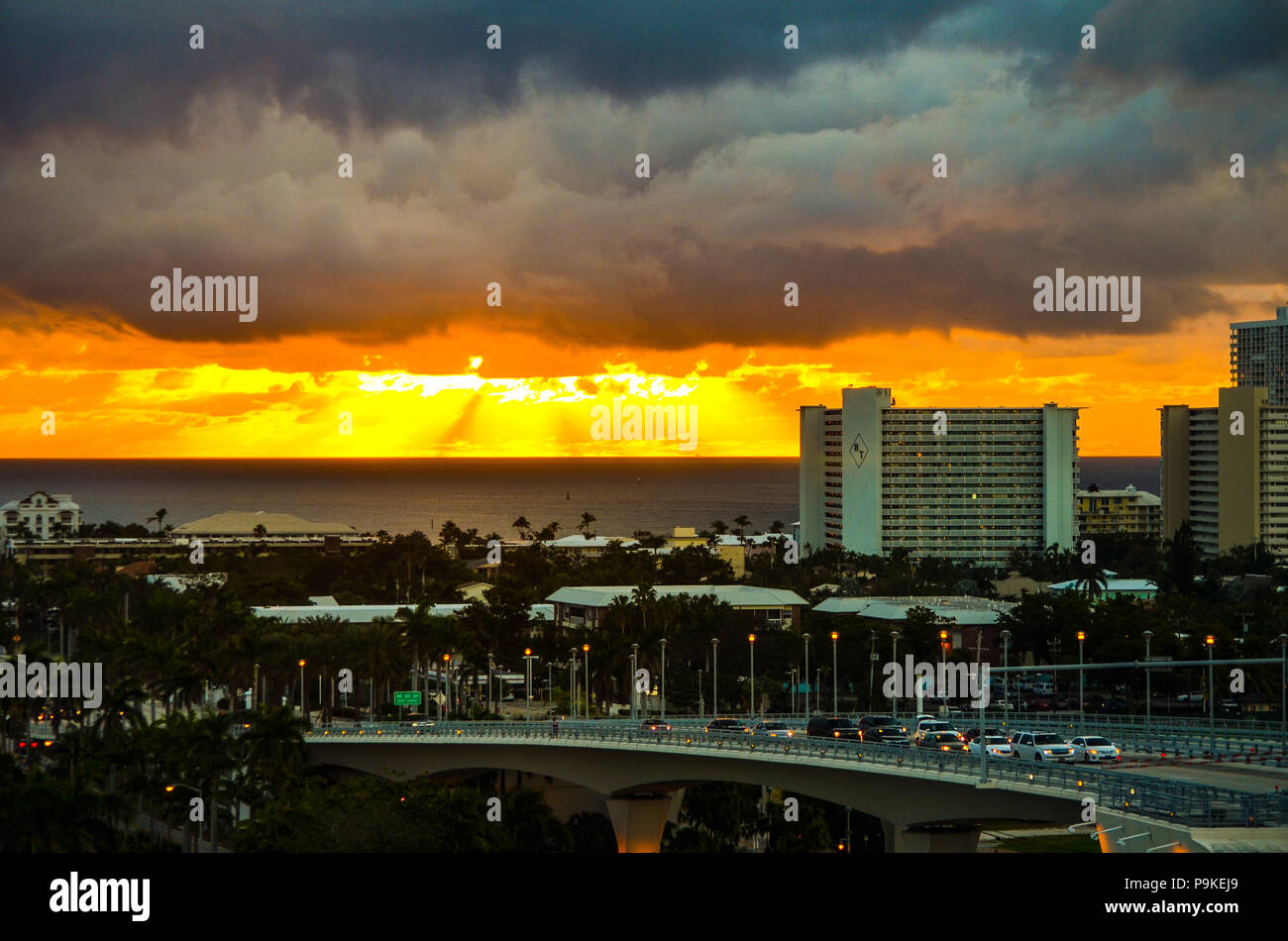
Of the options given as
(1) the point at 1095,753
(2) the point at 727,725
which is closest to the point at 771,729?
(2) the point at 727,725

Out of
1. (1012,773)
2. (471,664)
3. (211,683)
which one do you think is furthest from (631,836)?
(471,664)

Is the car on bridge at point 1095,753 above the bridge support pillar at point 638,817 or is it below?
above

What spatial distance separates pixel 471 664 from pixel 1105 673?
40489 millimetres

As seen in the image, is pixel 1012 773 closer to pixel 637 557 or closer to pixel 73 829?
pixel 73 829

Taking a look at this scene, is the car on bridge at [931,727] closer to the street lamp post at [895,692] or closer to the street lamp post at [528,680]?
the street lamp post at [895,692]

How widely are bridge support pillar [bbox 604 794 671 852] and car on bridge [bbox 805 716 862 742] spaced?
23.9 ft

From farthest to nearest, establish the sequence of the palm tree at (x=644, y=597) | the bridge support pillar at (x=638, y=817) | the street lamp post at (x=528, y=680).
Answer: the palm tree at (x=644, y=597)
the street lamp post at (x=528, y=680)
the bridge support pillar at (x=638, y=817)

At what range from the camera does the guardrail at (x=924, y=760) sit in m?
39.5

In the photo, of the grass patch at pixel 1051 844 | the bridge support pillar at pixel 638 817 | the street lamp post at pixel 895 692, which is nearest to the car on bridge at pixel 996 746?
the street lamp post at pixel 895 692

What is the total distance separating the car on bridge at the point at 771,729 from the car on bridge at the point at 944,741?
22.0 ft

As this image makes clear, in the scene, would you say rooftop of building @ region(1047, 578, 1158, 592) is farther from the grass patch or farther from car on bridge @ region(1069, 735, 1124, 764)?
car on bridge @ region(1069, 735, 1124, 764)

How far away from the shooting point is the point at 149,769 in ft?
208

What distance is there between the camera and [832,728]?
66.8 m

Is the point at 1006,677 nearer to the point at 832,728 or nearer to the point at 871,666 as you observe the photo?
the point at 832,728
